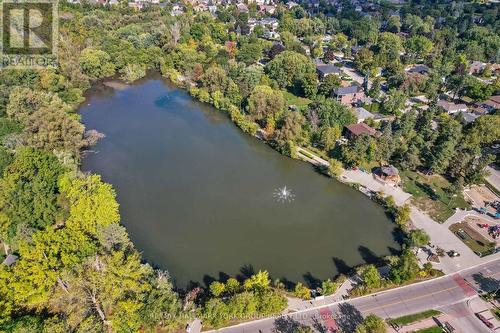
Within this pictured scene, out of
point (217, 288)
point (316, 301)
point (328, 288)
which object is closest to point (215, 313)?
point (217, 288)

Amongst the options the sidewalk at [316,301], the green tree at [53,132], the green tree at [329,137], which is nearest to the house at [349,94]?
the green tree at [329,137]

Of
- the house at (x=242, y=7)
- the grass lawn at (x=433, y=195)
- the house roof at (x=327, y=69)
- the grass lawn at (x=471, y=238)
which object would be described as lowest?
the grass lawn at (x=471, y=238)

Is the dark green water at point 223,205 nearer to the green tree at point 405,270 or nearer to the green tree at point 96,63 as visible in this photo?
the green tree at point 405,270

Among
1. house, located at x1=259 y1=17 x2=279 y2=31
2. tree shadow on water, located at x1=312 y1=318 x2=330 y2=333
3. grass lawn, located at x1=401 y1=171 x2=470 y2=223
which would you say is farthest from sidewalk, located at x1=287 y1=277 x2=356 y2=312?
house, located at x1=259 y1=17 x2=279 y2=31

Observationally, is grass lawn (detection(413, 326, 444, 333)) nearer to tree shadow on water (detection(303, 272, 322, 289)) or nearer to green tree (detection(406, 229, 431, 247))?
green tree (detection(406, 229, 431, 247))

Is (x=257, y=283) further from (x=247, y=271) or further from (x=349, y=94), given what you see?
(x=349, y=94)

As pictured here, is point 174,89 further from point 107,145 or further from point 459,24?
point 459,24
